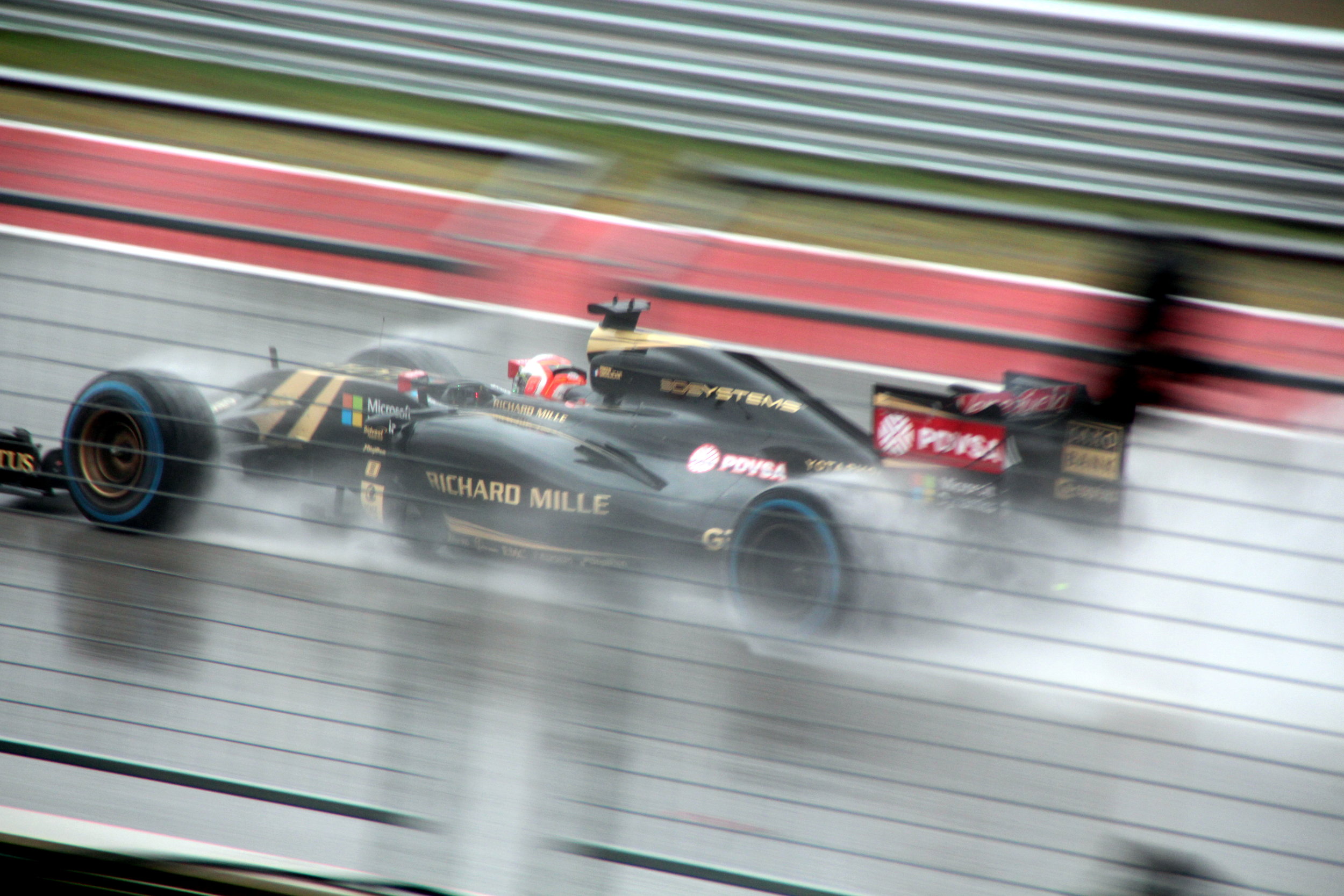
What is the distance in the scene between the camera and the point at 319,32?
3.44 metres

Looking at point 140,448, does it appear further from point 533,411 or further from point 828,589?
point 828,589

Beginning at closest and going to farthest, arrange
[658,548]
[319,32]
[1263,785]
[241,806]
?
[658,548] → [241,806] → [1263,785] → [319,32]

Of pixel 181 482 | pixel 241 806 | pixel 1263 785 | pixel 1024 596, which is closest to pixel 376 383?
pixel 181 482

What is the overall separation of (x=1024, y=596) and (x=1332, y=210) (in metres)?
1.50

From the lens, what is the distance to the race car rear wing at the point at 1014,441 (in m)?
1.06

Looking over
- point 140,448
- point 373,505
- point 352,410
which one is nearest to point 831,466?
point 373,505

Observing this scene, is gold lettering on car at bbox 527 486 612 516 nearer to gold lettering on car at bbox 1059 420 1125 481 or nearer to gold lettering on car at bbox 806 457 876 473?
gold lettering on car at bbox 806 457 876 473

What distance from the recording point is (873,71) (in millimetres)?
3277

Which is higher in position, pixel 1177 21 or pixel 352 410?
pixel 1177 21

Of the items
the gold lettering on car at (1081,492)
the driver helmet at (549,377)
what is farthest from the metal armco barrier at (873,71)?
the gold lettering on car at (1081,492)

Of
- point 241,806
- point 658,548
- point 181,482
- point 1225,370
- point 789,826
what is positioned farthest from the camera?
point 241,806

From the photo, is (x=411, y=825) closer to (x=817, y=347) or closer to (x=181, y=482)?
(x=181, y=482)

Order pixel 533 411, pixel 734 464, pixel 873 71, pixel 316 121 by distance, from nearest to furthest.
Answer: pixel 316 121
pixel 734 464
pixel 533 411
pixel 873 71

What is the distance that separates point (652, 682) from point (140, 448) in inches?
37.3
